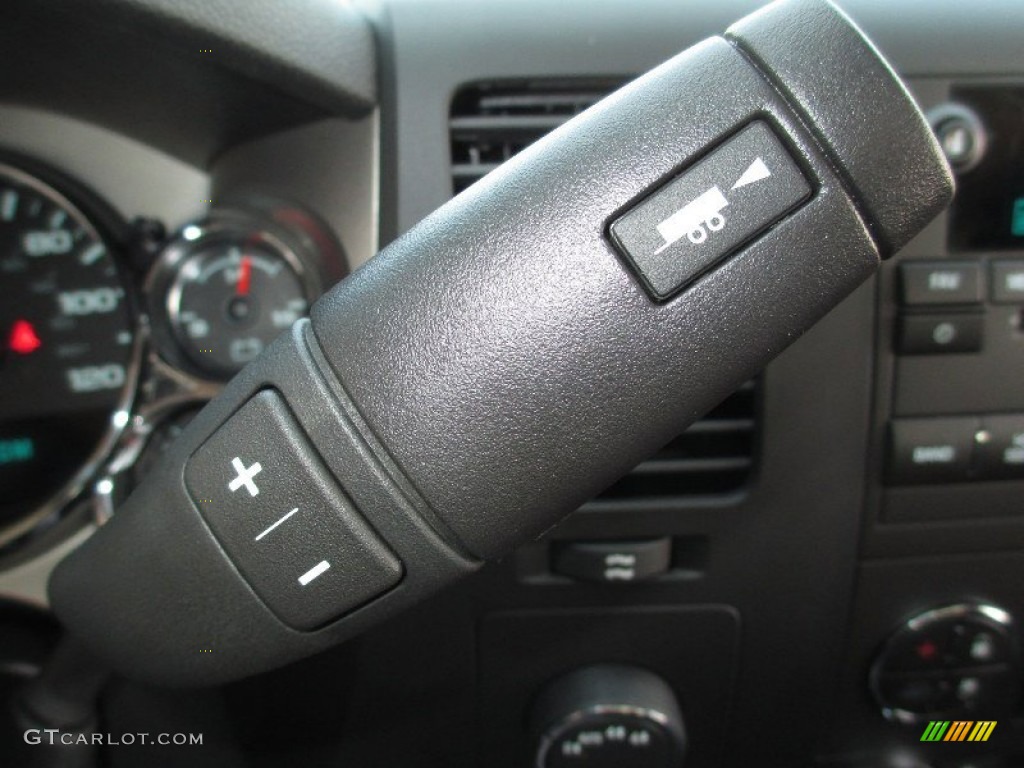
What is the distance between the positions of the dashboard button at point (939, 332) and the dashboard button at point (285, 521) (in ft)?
1.66

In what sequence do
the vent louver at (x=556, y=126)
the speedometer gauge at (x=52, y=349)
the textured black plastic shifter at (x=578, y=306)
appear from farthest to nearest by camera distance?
1. the speedometer gauge at (x=52, y=349)
2. the vent louver at (x=556, y=126)
3. the textured black plastic shifter at (x=578, y=306)

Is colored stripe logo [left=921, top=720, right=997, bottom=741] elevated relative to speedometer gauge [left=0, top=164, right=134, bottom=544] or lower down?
lower down

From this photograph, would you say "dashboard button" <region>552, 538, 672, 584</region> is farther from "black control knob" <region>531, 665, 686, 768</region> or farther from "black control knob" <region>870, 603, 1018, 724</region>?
"black control knob" <region>870, 603, 1018, 724</region>

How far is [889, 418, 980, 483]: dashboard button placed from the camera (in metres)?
0.78

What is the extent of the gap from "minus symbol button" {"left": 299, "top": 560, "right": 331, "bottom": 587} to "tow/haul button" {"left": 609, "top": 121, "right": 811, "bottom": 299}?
222 mm

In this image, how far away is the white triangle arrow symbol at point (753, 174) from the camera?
16.5 inches

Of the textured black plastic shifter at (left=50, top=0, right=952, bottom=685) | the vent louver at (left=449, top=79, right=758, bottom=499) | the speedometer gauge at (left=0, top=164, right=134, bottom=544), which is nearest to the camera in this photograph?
the textured black plastic shifter at (left=50, top=0, right=952, bottom=685)

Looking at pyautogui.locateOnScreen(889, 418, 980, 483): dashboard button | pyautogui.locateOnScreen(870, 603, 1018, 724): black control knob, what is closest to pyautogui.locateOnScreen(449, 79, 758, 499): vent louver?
pyautogui.locateOnScreen(889, 418, 980, 483): dashboard button

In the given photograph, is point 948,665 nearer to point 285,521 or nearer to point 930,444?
point 930,444

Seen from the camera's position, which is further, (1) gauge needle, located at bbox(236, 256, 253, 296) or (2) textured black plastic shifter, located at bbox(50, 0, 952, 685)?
(1) gauge needle, located at bbox(236, 256, 253, 296)

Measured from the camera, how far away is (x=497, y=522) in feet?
1.49

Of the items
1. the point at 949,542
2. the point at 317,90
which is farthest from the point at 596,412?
the point at 949,542

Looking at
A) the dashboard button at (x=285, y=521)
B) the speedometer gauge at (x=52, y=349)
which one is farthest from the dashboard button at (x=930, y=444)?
the speedometer gauge at (x=52, y=349)

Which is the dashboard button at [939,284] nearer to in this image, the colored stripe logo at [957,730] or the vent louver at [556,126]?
the vent louver at [556,126]
